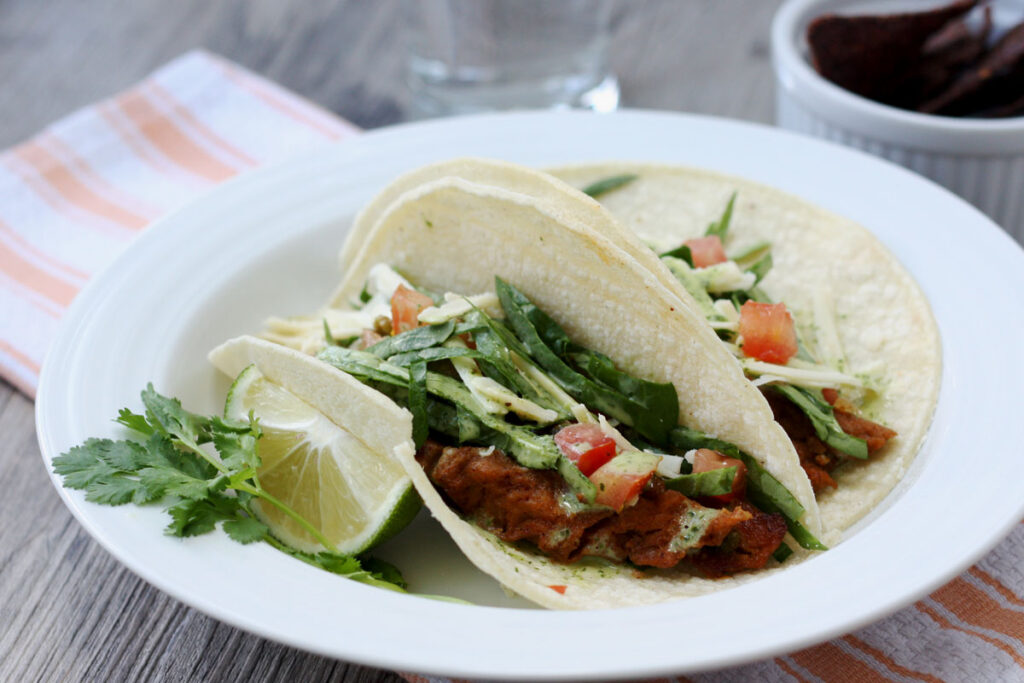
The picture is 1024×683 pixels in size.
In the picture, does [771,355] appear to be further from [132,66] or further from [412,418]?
[132,66]

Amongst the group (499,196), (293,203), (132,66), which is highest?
(499,196)

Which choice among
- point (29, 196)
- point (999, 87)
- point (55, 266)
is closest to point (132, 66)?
point (29, 196)

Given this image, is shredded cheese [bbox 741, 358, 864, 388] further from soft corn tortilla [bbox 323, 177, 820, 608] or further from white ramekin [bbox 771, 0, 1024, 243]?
white ramekin [bbox 771, 0, 1024, 243]

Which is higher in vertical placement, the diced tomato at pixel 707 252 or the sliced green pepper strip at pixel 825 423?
the diced tomato at pixel 707 252

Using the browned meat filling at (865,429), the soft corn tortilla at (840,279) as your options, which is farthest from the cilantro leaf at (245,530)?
the browned meat filling at (865,429)

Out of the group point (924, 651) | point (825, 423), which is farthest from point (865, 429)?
point (924, 651)

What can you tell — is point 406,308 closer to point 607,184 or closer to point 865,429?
point 607,184

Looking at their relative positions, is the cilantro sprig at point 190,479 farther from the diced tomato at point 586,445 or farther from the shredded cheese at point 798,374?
the shredded cheese at point 798,374
